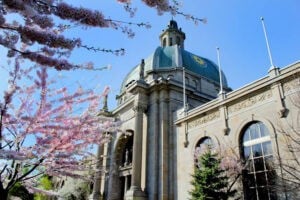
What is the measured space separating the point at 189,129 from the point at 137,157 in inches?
213

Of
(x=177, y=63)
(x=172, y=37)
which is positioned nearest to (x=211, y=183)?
(x=177, y=63)

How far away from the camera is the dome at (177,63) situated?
33.2 meters

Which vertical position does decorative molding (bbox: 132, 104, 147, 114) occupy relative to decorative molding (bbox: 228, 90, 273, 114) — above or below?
above

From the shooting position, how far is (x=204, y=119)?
19.5 meters

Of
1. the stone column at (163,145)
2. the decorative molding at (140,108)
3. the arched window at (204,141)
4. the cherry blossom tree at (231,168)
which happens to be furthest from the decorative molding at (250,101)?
the decorative molding at (140,108)

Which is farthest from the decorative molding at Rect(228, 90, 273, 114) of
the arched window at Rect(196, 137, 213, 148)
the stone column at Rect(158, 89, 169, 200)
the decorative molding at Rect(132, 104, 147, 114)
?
the decorative molding at Rect(132, 104, 147, 114)

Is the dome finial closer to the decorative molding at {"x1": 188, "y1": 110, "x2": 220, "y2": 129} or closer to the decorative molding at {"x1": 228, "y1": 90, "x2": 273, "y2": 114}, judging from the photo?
the decorative molding at {"x1": 188, "y1": 110, "x2": 220, "y2": 129}

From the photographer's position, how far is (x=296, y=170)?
12.2 meters

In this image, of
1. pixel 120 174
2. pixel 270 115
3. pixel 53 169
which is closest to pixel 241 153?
pixel 270 115

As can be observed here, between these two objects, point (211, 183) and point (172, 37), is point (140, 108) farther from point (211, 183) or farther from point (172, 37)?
point (172, 37)

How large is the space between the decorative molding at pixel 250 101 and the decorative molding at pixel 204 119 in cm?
125

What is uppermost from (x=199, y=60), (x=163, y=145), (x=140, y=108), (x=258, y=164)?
(x=199, y=60)

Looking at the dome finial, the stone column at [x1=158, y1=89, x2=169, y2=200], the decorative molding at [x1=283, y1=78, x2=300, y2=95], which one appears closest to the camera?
the decorative molding at [x1=283, y1=78, x2=300, y2=95]

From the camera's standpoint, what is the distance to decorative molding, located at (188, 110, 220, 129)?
18.7m
